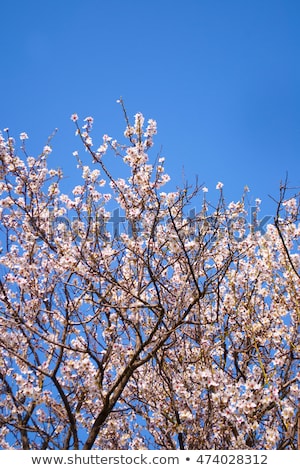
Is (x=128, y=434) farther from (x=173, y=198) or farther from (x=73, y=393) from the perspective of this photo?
(x=173, y=198)

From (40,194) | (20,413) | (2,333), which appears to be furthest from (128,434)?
(40,194)

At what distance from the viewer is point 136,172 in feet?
19.1

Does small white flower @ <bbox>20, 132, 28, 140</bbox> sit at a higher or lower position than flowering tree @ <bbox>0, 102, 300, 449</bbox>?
higher

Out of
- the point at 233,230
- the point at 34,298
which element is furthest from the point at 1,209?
the point at 233,230

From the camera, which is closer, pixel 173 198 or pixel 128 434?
pixel 173 198

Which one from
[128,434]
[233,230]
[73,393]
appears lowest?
[128,434]

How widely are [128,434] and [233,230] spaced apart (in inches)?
119

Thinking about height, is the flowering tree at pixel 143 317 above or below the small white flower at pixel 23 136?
below

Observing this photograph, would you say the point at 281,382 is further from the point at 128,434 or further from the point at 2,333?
the point at 2,333

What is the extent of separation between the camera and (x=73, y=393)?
5.99 metres

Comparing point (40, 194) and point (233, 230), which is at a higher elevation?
point (40, 194)
